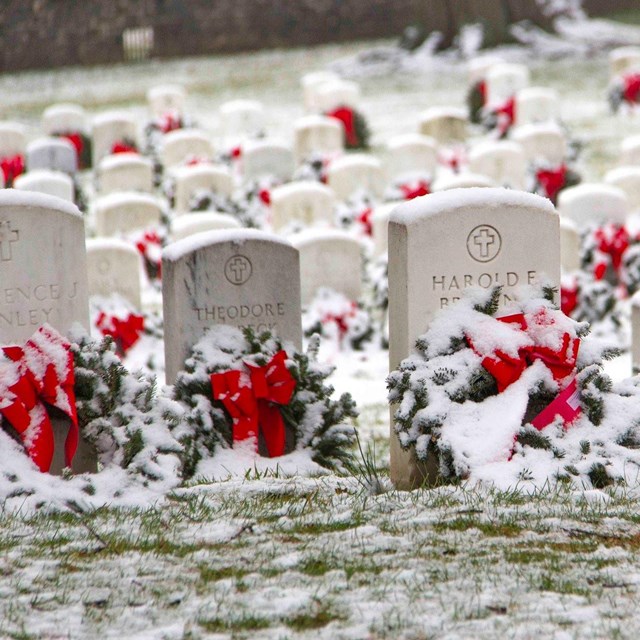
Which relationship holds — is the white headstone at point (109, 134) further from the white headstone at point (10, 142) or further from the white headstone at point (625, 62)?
the white headstone at point (625, 62)

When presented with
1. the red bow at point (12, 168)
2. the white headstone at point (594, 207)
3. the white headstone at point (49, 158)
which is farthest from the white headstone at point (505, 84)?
the white headstone at point (594, 207)

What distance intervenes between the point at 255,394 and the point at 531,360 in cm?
149

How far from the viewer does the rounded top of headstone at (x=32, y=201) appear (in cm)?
628

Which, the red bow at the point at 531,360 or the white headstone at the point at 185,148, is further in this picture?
the white headstone at the point at 185,148

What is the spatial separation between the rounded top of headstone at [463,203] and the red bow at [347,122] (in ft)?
44.1

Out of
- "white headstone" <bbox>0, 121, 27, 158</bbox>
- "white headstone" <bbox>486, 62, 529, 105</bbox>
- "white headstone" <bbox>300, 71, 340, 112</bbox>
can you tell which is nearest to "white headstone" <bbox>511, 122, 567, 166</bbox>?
"white headstone" <bbox>486, 62, 529, 105</bbox>

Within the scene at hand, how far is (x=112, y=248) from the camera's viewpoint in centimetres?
1098

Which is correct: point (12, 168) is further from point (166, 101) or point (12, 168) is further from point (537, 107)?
point (537, 107)

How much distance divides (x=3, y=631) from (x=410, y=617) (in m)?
1.12

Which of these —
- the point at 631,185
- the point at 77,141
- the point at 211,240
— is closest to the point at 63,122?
the point at 77,141

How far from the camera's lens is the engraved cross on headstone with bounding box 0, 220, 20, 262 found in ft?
20.6

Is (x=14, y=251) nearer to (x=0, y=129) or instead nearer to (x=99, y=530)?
(x=99, y=530)

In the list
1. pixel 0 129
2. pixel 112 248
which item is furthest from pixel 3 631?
pixel 0 129

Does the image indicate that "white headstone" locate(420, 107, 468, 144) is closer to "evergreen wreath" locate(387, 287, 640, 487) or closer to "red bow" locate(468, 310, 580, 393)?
"evergreen wreath" locate(387, 287, 640, 487)
